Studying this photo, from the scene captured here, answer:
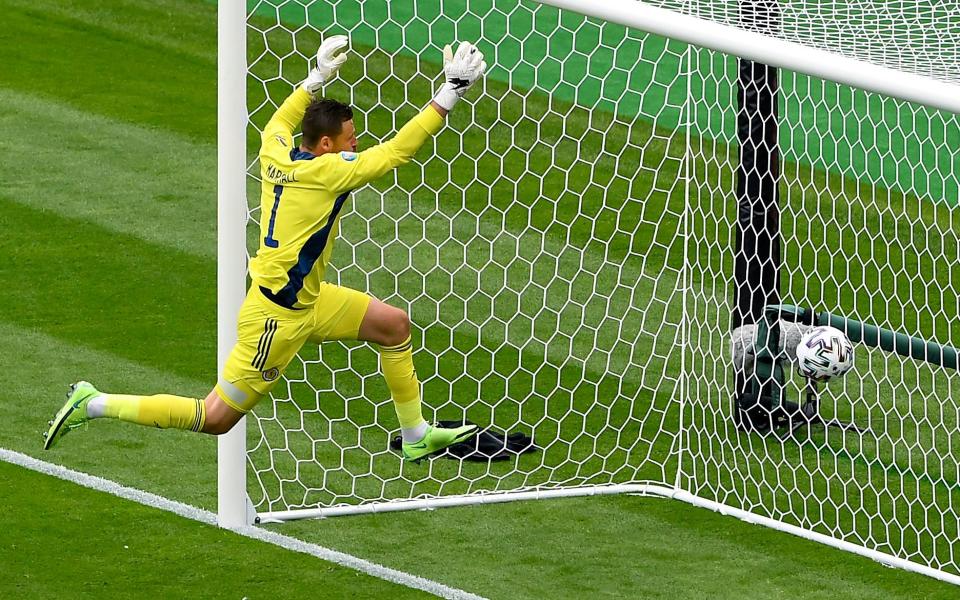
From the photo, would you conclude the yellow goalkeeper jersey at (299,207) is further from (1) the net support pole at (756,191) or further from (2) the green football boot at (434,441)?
(1) the net support pole at (756,191)

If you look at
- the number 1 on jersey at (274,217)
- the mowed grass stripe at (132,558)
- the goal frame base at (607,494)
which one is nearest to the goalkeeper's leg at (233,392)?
the number 1 on jersey at (274,217)

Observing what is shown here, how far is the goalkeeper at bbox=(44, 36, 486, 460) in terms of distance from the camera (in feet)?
18.4

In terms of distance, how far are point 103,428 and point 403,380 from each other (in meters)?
1.56

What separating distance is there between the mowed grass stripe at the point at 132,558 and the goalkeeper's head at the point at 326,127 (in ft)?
4.58

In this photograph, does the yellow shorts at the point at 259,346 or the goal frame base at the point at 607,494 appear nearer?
the yellow shorts at the point at 259,346

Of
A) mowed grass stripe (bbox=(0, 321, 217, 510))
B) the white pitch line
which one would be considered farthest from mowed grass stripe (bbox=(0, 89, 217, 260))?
the white pitch line

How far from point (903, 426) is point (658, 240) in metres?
1.83

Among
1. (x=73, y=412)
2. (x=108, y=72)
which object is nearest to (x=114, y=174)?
(x=108, y=72)

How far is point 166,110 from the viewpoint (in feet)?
34.0

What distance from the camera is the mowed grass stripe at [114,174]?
29.4ft

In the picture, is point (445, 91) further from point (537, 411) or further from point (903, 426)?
point (903, 426)

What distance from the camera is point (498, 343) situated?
7703 millimetres

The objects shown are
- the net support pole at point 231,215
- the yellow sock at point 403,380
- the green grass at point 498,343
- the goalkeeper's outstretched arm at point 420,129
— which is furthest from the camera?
the green grass at point 498,343

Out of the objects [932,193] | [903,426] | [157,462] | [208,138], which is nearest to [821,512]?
[903,426]
